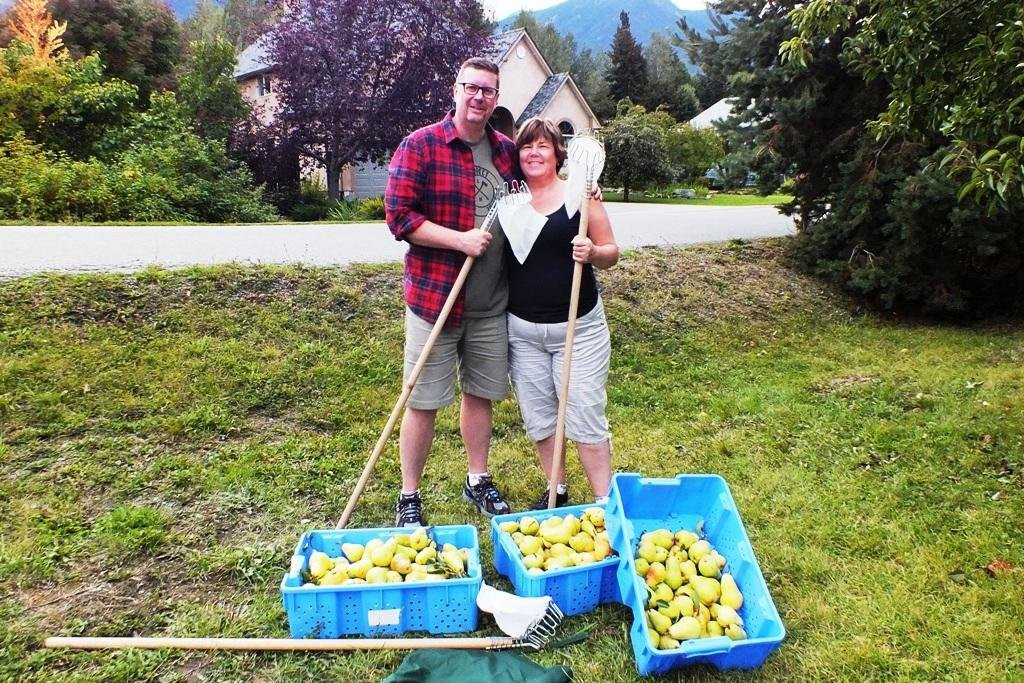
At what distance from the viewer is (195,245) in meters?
7.77

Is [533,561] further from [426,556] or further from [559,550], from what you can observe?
[426,556]

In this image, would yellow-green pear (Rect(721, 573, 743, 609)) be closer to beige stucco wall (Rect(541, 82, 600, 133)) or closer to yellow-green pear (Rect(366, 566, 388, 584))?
yellow-green pear (Rect(366, 566, 388, 584))

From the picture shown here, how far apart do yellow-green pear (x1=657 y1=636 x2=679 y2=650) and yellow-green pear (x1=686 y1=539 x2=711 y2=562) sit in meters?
0.46

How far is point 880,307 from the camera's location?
8.80 meters

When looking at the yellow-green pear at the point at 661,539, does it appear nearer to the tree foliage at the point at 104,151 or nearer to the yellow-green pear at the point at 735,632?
the yellow-green pear at the point at 735,632

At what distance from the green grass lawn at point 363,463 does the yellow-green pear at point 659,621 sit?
21cm

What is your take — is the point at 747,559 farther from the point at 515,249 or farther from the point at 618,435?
the point at 618,435

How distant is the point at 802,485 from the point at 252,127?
62.1 feet

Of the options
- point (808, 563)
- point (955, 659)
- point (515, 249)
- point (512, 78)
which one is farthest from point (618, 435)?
point (512, 78)

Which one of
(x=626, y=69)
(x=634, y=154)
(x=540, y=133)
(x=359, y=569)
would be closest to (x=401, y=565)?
(x=359, y=569)

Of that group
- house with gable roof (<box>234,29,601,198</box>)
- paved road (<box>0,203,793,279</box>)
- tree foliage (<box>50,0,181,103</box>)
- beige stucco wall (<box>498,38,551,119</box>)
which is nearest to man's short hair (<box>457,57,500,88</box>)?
paved road (<box>0,203,793,279</box>)

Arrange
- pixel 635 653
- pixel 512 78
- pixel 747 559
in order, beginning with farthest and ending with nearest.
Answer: pixel 512 78 → pixel 747 559 → pixel 635 653

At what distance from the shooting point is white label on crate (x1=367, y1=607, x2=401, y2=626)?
2.75 m

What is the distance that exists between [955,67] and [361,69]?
1703cm
